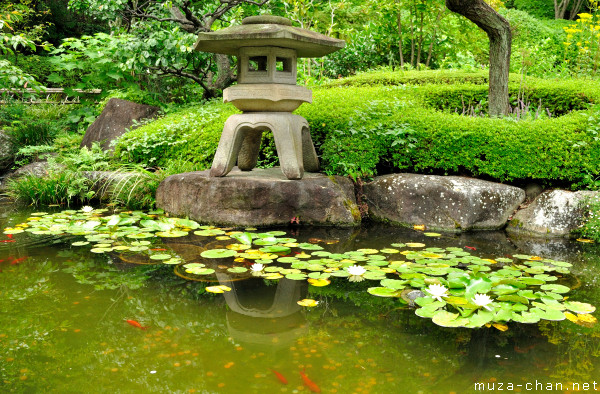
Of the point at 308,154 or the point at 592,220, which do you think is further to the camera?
the point at 308,154

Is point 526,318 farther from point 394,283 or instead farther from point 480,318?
point 394,283

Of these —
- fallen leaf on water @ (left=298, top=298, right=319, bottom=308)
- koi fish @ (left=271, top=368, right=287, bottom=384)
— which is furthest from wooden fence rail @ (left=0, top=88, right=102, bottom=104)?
koi fish @ (left=271, top=368, right=287, bottom=384)

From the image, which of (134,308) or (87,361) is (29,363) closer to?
(87,361)

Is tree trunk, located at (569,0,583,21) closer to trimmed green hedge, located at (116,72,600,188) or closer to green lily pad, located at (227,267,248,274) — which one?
trimmed green hedge, located at (116,72,600,188)

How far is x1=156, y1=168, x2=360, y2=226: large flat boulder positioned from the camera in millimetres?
→ 4234

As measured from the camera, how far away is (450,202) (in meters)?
4.34

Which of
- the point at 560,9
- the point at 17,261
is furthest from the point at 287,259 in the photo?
the point at 560,9

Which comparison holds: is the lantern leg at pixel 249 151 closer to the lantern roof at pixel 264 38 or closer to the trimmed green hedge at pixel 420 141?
the trimmed green hedge at pixel 420 141

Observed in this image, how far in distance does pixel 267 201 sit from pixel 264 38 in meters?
1.46

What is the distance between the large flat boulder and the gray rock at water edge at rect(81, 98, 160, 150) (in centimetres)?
283

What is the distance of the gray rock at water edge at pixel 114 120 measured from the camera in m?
6.70

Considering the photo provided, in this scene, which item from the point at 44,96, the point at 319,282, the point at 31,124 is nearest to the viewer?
the point at 319,282

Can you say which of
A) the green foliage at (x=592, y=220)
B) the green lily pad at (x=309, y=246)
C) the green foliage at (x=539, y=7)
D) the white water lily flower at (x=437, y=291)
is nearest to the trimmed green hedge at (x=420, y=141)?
the green foliage at (x=592, y=220)

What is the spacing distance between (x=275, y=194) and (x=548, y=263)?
2.24 meters
